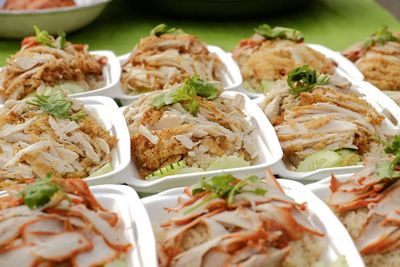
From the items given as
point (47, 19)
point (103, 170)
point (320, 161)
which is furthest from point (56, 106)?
point (47, 19)

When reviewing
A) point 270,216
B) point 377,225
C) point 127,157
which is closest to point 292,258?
point 270,216

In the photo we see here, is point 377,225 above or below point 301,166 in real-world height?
above

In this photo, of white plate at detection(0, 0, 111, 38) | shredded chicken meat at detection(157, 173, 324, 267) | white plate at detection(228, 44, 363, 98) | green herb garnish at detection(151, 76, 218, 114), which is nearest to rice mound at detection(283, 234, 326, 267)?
shredded chicken meat at detection(157, 173, 324, 267)

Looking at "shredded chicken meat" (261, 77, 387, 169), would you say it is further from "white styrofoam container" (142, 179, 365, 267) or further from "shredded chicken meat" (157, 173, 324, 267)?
"shredded chicken meat" (157, 173, 324, 267)

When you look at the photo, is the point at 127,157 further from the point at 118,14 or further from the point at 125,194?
the point at 118,14

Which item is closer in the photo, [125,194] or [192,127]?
[125,194]
